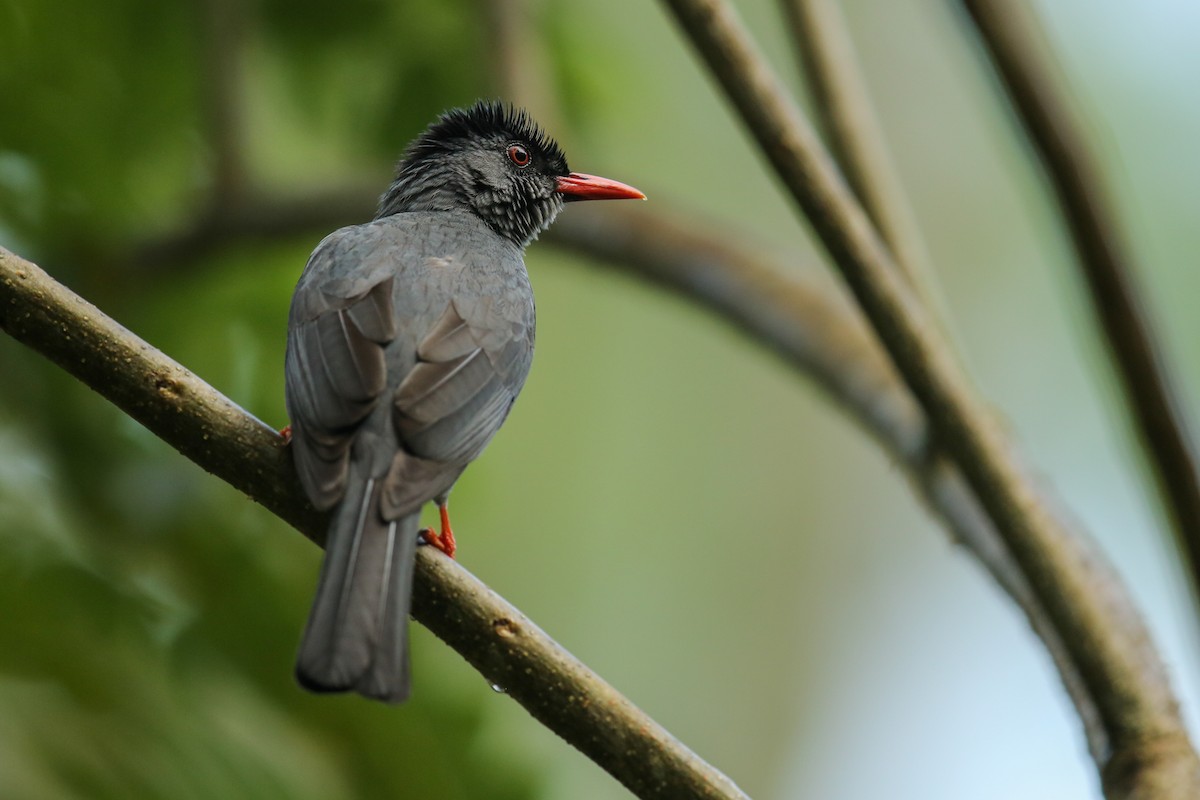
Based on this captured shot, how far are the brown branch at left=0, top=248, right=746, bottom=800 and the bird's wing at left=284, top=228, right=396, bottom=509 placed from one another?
8 centimetres

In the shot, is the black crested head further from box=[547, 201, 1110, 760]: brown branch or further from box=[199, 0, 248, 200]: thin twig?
box=[199, 0, 248, 200]: thin twig

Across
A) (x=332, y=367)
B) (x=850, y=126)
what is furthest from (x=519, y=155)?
(x=332, y=367)

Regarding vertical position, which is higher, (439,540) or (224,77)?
Result: (224,77)

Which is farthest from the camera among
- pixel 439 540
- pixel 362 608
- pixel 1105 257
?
pixel 1105 257

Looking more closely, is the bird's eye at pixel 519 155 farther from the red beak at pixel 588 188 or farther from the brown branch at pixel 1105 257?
the brown branch at pixel 1105 257

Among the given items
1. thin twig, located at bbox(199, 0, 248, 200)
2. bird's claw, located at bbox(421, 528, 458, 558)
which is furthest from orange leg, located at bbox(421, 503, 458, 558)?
thin twig, located at bbox(199, 0, 248, 200)

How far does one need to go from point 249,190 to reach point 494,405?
217 cm

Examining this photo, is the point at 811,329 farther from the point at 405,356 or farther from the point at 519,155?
the point at 405,356

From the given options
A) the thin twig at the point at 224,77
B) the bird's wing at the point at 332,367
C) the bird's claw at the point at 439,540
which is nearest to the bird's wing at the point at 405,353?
the bird's wing at the point at 332,367

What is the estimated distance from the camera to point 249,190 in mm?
4949

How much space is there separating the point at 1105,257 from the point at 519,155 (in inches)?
77.6

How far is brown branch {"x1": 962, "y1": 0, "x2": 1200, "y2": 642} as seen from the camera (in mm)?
3398

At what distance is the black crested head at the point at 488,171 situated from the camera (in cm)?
433

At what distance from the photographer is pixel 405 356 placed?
10.4 feet
